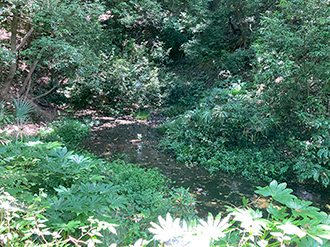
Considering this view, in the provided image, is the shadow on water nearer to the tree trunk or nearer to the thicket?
the thicket

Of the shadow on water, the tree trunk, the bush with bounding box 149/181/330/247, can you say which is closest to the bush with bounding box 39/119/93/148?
the shadow on water

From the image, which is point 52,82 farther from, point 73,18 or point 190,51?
point 190,51

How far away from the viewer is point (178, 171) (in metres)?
5.12

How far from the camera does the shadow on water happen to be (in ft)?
13.9

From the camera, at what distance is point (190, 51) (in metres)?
10.1

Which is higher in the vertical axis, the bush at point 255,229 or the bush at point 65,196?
the bush at point 255,229

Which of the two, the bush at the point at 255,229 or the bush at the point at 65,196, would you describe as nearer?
the bush at the point at 255,229

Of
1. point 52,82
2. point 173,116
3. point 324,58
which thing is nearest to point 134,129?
point 173,116

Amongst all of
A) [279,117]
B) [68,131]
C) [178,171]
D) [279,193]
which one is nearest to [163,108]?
[68,131]

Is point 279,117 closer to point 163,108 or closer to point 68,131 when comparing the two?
point 163,108

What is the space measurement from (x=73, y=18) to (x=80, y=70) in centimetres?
153

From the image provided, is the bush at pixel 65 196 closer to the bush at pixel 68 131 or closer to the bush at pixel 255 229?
the bush at pixel 255 229

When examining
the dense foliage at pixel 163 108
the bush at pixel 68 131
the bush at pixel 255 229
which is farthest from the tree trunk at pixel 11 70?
the bush at pixel 255 229

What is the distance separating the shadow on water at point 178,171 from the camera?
13.9 feet
